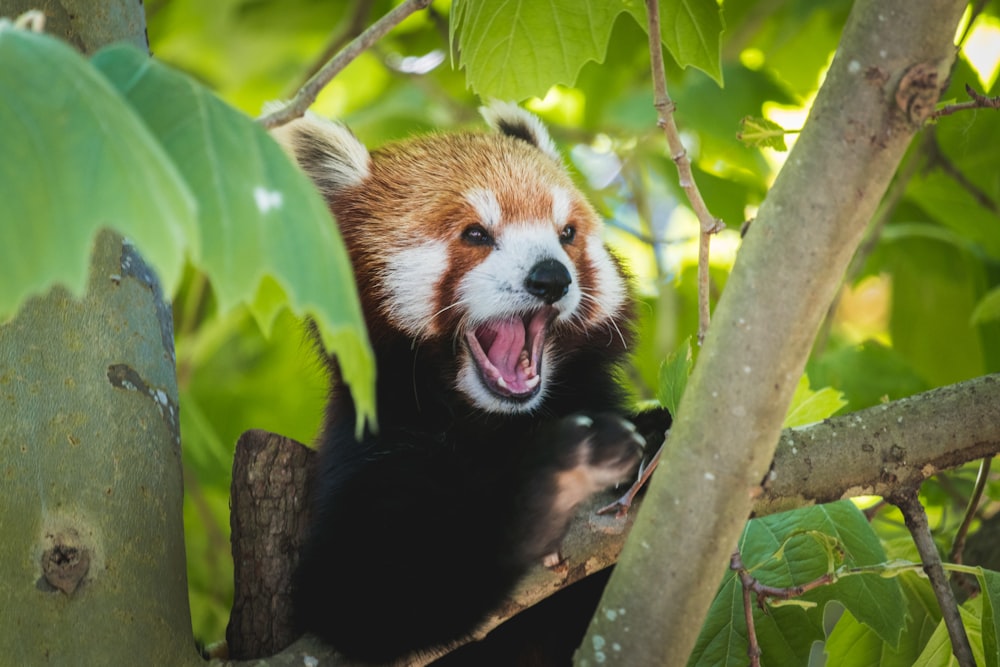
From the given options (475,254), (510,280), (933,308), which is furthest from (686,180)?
(933,308)

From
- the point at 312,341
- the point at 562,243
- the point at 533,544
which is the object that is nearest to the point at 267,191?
the point at 533,544

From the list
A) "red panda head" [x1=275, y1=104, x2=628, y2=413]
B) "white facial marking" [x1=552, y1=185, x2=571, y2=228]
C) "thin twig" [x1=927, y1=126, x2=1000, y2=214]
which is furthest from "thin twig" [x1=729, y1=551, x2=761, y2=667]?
"thin twig" [x1=927, y1=126, x2=1000, y2=214]

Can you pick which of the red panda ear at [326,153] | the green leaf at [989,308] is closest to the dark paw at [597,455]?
the red panda ear at [326,153]

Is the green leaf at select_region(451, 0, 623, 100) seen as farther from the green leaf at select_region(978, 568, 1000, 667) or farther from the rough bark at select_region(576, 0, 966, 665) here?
the green leaf at select_region(978, 568, 1000, 667)

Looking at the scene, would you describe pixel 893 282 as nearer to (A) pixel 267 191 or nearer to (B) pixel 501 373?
(B) pixel 501 373

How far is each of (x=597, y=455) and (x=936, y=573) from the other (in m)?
0.63

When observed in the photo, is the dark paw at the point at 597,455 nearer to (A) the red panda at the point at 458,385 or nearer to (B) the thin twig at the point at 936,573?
(A) the red panda at the point at 458,385

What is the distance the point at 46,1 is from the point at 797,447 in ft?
5.40

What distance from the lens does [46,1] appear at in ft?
6.70

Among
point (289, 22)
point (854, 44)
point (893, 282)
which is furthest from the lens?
point (289, 22)

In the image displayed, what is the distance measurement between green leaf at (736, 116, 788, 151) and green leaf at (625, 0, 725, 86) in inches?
8.0

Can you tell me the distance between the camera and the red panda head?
2.46m

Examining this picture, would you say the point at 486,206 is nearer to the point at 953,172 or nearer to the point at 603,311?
the point at 603,311

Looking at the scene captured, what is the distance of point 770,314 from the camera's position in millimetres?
1322
